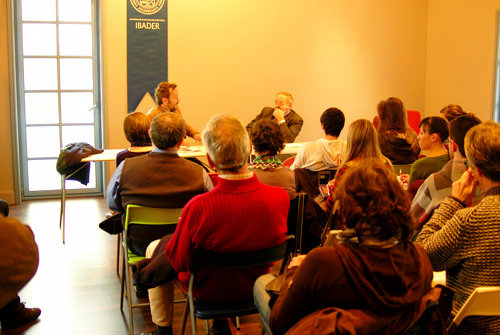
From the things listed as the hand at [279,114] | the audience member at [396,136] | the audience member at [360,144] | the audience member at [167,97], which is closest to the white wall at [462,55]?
the hand at [279,114]

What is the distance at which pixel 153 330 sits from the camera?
10.8 feet

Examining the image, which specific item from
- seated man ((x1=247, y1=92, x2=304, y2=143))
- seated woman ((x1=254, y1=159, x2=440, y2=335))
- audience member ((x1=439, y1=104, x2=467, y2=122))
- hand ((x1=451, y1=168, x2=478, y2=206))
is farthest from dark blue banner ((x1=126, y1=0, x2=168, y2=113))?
seated woman ((x1=254, y1=159, x2=440, y2=335))

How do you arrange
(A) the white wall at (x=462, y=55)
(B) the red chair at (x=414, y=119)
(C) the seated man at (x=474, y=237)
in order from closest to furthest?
(C) the seated man at (x=474, y=237) < (A) the white wall at (x=462, y=55) < (B) the red chair at (x=414, y=119)

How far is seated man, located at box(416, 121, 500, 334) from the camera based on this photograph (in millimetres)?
1874

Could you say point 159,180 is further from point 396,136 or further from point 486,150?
point 396,136

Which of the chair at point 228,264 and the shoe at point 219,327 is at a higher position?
the chair at point 228,264

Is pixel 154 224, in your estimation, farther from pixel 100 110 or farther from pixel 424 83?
pixel 424 83

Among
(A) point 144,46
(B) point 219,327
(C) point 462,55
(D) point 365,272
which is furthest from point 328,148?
(C) point 462,55

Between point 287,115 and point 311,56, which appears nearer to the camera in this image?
point 287,115

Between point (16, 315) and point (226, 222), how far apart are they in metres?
1.93

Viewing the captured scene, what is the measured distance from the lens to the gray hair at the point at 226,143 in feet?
7.79

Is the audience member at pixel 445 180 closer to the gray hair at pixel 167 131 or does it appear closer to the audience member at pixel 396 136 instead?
the gray hair at pixel 167 131

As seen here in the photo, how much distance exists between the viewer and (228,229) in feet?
7.49

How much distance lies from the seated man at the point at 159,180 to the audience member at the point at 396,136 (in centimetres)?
198
